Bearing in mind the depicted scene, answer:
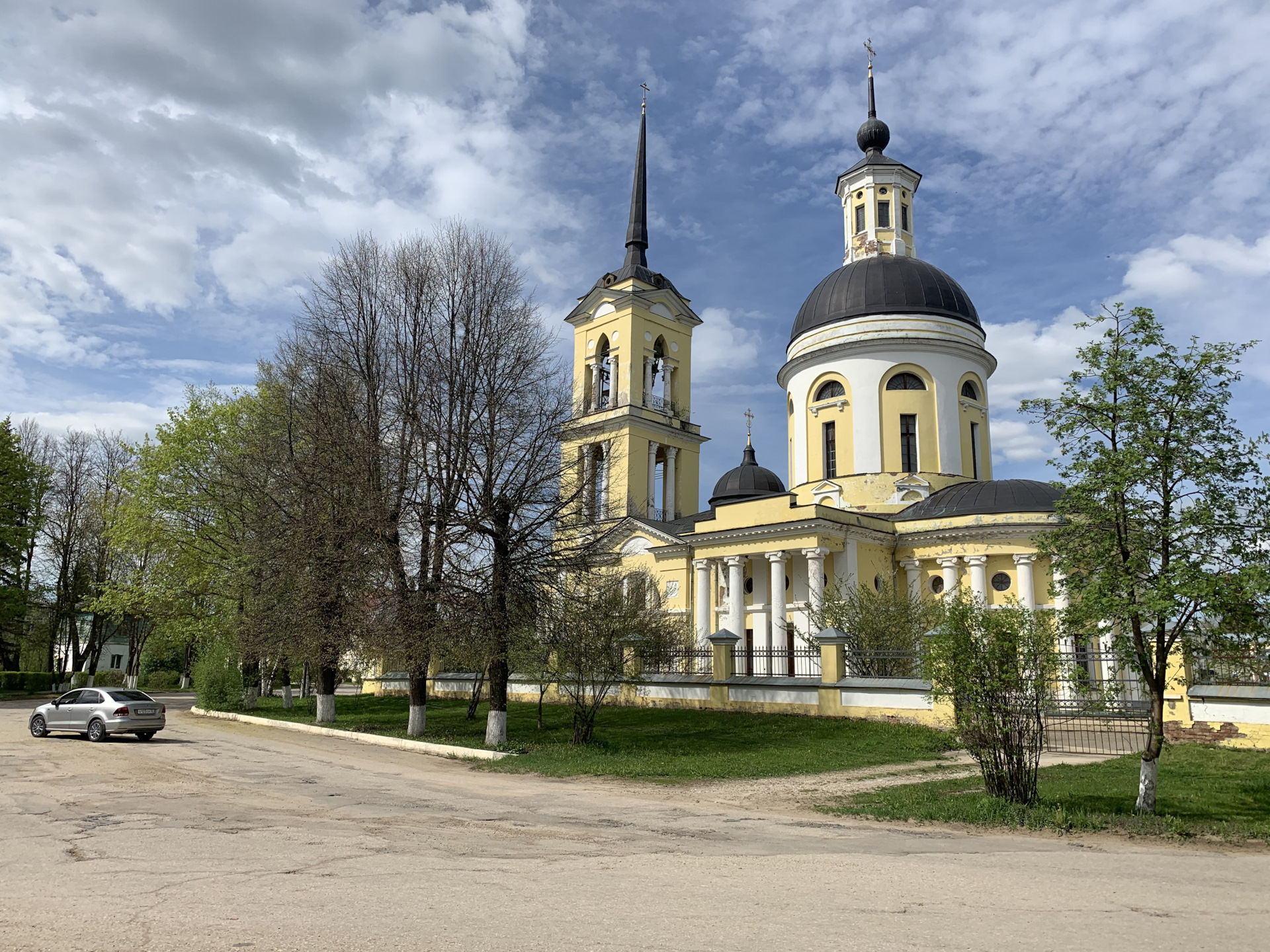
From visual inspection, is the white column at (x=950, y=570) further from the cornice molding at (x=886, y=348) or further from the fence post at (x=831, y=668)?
the fence post at (x=831, y=668)

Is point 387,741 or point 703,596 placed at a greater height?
point 703,596

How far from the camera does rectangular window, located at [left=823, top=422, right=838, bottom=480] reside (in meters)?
35.7

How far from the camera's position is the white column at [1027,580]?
28.8 meters

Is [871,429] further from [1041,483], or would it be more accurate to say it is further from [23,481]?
[23,481]

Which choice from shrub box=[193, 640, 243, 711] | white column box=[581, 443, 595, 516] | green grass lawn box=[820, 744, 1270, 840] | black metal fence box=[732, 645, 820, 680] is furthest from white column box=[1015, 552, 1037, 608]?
shrub box=[193, 640, 243, 711]

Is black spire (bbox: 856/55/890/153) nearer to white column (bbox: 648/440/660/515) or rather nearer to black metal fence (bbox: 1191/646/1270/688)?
white column (bbox: 648/440/660/515)

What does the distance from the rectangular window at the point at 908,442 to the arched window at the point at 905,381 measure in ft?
3.71

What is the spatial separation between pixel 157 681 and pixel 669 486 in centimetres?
3367

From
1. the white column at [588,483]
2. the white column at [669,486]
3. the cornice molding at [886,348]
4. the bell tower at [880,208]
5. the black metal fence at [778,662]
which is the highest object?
the bell tower at [880,208]

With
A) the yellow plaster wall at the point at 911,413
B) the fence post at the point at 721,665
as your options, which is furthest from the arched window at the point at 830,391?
the fence post at the point at 721,665

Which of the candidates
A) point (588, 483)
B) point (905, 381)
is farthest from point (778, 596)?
point (588, 483)

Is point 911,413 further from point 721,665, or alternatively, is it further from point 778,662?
Answer: point 721,665

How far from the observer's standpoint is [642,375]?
39719mm

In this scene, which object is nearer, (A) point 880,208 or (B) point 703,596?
(B) point 703,596
